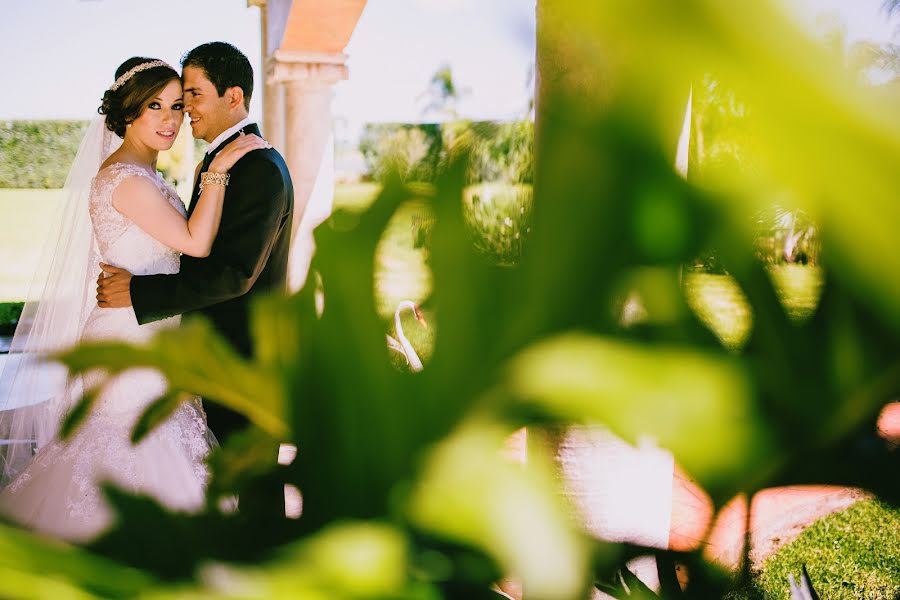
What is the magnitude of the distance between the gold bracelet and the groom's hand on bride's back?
0.44m

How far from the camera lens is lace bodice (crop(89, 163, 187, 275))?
290cm

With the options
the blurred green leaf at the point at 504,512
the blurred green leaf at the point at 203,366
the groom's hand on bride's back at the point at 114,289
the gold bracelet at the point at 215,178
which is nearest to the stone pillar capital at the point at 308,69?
the gold bracelet at the point at 215,178

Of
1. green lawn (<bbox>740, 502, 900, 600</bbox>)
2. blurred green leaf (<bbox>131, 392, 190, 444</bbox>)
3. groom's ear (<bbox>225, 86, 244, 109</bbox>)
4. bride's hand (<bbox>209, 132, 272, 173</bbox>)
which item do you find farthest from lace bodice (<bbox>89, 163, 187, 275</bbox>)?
green lawn (<bbox>740, 502, 900, 600</bbox>)

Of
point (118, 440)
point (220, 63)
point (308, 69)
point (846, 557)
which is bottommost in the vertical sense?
point (846, 557)

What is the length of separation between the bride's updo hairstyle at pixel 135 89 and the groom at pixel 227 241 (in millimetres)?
100

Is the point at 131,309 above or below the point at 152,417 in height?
below

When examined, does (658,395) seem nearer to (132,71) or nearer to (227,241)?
(227,241)

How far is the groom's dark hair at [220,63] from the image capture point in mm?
2904

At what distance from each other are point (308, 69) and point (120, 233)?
14.0 ft

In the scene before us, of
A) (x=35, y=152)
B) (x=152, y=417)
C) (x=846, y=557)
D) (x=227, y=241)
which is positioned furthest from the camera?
(x=35, y=152)

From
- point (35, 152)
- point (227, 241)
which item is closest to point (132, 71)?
point (227, 241)

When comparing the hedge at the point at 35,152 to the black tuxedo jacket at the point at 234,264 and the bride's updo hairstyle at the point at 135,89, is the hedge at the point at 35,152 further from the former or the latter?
the black tuxedo jacket at the point at 234,264

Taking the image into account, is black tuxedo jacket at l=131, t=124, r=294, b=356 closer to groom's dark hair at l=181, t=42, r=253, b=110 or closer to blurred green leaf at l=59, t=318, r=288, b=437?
groom's dark hair at l=181, t=42, r=253, b=110

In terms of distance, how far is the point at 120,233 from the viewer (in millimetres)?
2910
